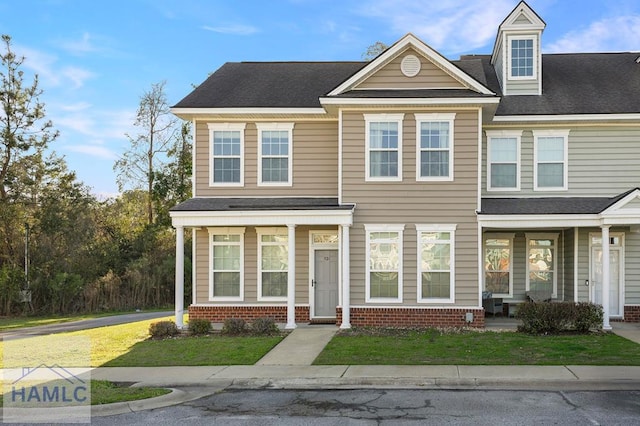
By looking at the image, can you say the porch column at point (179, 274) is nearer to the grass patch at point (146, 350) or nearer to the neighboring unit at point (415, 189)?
the neighboring unit at point (415, 189)

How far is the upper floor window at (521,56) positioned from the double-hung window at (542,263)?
536cm

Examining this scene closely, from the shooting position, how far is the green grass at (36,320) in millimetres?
24703

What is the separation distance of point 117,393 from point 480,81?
42.5ft

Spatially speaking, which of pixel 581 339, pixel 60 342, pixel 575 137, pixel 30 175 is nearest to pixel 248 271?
pixel 60 342

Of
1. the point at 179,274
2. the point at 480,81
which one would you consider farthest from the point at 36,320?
the point at 480,81

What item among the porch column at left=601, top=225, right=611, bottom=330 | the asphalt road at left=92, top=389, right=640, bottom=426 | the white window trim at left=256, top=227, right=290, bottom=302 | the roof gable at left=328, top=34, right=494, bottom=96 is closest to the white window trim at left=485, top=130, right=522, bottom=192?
the roof gable at left=328, top=34, right=494, bottom=96

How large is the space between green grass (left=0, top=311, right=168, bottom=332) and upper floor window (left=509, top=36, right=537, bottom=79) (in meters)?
20.2

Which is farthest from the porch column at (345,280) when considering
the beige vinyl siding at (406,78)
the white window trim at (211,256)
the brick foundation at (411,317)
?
the beige vinyl siding at (406,78)

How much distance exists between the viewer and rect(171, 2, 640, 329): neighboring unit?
677 inches

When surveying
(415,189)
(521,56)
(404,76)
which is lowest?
(415,189)

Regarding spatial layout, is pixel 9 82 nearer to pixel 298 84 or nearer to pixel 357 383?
pixel 298 84

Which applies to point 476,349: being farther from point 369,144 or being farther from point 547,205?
point 369,144

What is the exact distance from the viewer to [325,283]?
18.6 meters

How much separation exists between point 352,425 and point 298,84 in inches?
546
